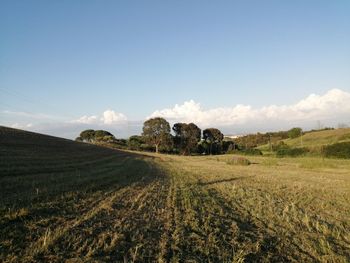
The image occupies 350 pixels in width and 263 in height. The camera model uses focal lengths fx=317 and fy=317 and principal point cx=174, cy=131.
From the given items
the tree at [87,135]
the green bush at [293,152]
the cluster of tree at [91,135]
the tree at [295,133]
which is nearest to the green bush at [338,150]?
the green bush at [293,152]

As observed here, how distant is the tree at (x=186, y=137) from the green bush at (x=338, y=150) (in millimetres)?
53262

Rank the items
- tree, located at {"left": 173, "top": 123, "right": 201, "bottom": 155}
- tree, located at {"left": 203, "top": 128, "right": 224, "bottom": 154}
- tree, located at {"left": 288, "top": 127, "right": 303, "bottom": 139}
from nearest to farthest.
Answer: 1. tree, located at {"left": 173, "top": 123, "right": 201, "bottom": 155}
2. tree, located at {"left": 203, "top": 128, "right": 224, "bottom": 154}
3. tree, located at {"left": 288, "top": 127, "right": 303, "bottom": 139}

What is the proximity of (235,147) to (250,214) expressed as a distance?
117415 mm

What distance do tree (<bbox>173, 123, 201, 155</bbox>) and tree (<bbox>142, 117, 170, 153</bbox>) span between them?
9.18m

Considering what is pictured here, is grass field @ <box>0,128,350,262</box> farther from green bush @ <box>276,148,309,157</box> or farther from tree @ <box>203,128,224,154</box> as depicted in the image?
tree @ <box>203,128,224,154</box>

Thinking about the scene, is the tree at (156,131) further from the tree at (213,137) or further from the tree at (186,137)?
the tree at (213,137)

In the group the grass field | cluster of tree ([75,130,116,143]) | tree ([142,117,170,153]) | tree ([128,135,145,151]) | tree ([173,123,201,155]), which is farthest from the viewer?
cluster of tree ([75,130,116,143])

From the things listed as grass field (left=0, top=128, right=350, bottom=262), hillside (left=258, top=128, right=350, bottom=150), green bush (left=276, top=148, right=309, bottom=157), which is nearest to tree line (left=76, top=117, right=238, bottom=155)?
hillside (left=258, top=128, right=350, bottom=150)

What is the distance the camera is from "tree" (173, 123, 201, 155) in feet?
382

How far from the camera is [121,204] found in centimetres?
1400

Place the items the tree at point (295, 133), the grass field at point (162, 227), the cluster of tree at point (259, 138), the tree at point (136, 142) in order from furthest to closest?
the cluster of tree at point (259, 138)
the tree at point (295, 133)
the tree at point (136, 142)
the grass field at point (162, 227)

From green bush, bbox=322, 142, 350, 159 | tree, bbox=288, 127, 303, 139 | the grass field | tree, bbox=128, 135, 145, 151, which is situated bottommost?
the grass field

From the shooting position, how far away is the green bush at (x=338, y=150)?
64.5 m

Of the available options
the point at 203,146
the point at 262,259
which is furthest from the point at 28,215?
the point at 203,146
